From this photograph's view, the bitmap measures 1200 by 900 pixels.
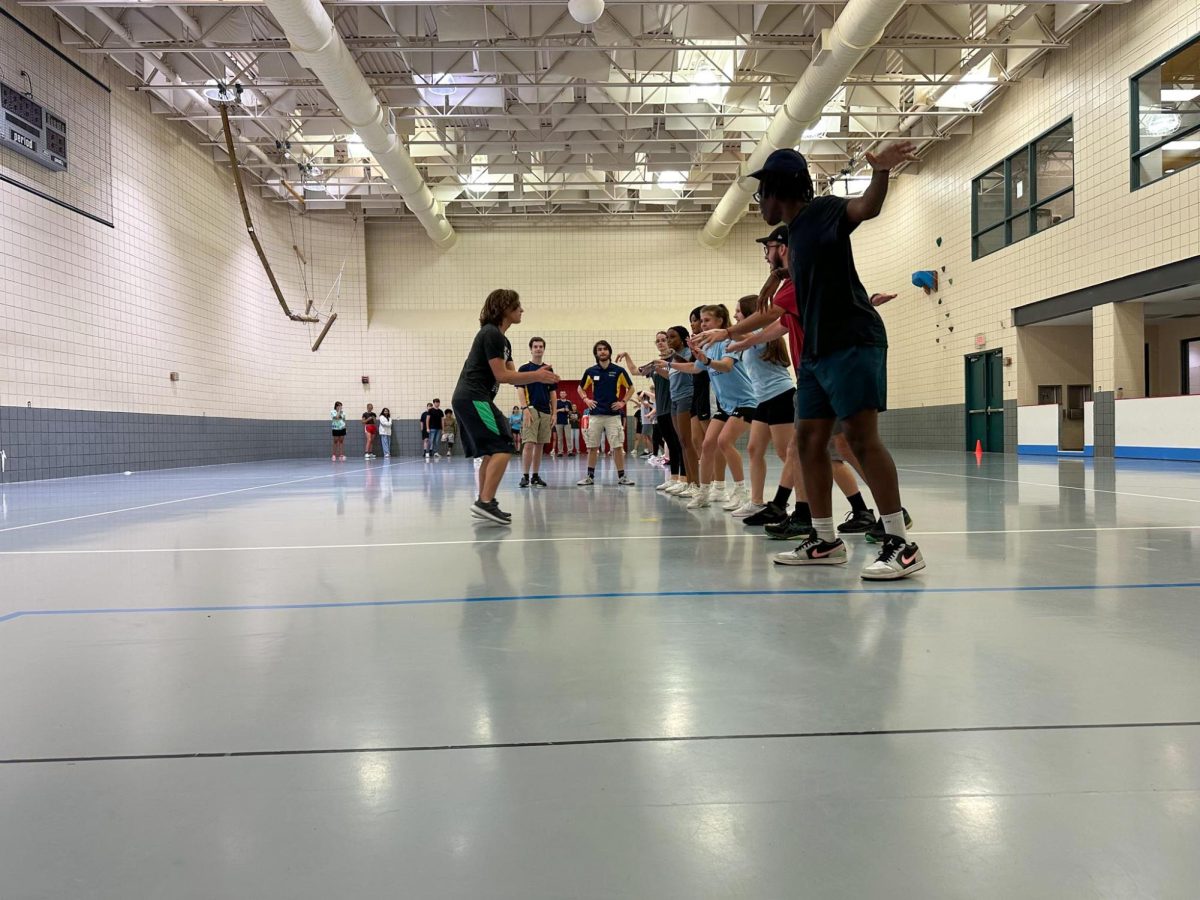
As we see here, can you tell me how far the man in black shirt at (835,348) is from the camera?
3.11m

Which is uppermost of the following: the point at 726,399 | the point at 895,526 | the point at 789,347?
the point at 789,347

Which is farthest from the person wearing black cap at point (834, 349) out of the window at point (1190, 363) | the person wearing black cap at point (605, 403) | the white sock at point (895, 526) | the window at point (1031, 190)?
the window at point (1190, 363)

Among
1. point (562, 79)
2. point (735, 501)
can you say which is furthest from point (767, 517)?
point (562, 79)

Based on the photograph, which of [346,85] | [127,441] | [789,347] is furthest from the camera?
[127,441]

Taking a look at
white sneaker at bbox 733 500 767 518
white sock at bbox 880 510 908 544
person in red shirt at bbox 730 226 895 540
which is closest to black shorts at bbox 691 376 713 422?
white sneaker at bbox 733 500 767 518

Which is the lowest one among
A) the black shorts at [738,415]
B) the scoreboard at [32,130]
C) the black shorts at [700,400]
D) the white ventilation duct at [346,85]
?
the black shorts at [738,415]

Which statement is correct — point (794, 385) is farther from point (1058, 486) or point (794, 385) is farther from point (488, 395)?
point (1058, 486)

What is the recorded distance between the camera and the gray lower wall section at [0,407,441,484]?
12109mm

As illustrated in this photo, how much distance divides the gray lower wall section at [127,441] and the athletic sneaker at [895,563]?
42.7 ft

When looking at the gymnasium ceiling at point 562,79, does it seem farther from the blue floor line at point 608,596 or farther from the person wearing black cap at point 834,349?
the blue floor line at point 608,596

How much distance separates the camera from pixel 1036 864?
40.8 inches

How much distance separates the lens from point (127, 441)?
14844 mm

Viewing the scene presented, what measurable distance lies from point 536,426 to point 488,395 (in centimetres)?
370

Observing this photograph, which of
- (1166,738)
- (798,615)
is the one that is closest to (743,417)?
(798,615)
